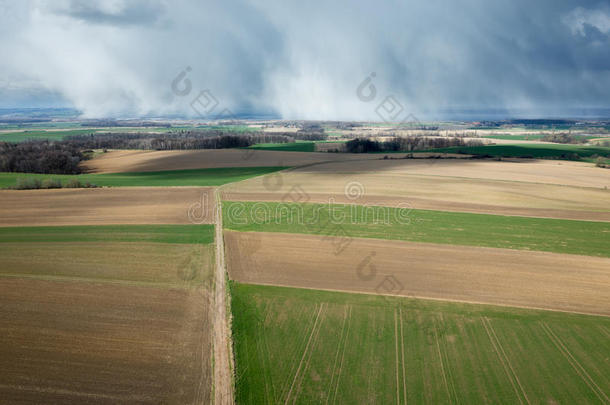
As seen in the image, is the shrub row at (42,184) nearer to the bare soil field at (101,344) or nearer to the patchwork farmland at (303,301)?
the patchwork farmland at (303,301)

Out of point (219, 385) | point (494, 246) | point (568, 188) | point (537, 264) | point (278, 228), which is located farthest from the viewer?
point (568, 188)

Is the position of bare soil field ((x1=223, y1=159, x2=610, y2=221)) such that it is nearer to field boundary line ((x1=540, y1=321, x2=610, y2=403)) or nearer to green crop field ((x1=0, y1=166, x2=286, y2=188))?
green crop field ((x1=0, y1=166, x2=286, y2=188))

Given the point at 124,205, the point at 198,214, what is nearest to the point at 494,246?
the point at 198,214

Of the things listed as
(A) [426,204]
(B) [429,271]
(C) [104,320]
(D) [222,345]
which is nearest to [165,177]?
(A) [426,204]

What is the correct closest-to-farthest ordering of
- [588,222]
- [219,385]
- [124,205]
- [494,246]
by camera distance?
[219,385] < [494,246] < [588,222] < [124,205]

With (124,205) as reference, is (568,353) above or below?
below

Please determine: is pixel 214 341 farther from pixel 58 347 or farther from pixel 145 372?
pixel 58 347
